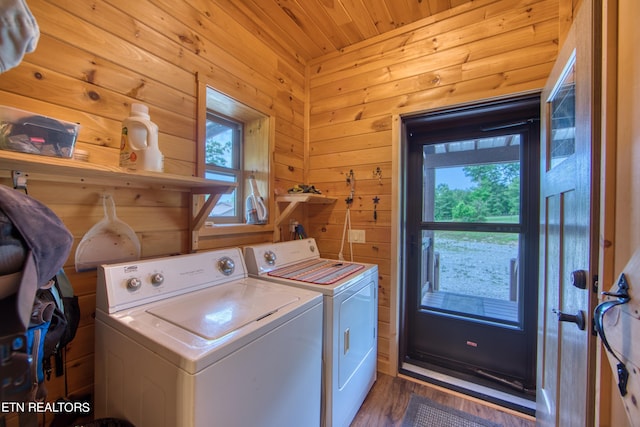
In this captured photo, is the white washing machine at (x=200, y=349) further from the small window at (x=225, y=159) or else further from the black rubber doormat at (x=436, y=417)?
the black rubber doormat at (x=436, y=417)

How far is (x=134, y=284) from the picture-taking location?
104 cm

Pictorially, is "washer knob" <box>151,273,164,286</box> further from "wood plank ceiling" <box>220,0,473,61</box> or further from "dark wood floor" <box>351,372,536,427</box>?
"wood plank ceiling" <box>220,0,473,61</box>

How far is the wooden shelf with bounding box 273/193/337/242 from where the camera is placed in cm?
193

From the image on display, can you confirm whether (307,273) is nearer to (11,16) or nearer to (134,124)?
(134,124)

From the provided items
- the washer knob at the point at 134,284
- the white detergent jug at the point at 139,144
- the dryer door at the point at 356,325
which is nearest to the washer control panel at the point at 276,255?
the dryer door at the point at 356,325

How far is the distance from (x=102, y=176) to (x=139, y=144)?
192mm

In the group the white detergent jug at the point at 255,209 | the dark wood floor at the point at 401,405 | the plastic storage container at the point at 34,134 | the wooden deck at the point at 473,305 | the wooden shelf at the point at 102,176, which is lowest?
the dark wood floor at the point at 401,405

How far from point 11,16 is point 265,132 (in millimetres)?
1530

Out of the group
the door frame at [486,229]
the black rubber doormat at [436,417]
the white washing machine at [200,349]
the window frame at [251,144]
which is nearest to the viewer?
Answer: the white washing machine at [200,349]

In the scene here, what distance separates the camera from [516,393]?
1828mm

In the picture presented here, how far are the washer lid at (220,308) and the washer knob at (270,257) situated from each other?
333 millimetres

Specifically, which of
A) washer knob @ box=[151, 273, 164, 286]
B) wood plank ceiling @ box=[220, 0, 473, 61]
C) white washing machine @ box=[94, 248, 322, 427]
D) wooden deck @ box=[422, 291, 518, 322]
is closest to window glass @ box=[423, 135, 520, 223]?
wooden deck @ box=[422, 291, 518, 322]

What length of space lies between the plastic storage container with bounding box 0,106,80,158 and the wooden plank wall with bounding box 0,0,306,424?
18 centimetres

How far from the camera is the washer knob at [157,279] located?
43.4 inches
